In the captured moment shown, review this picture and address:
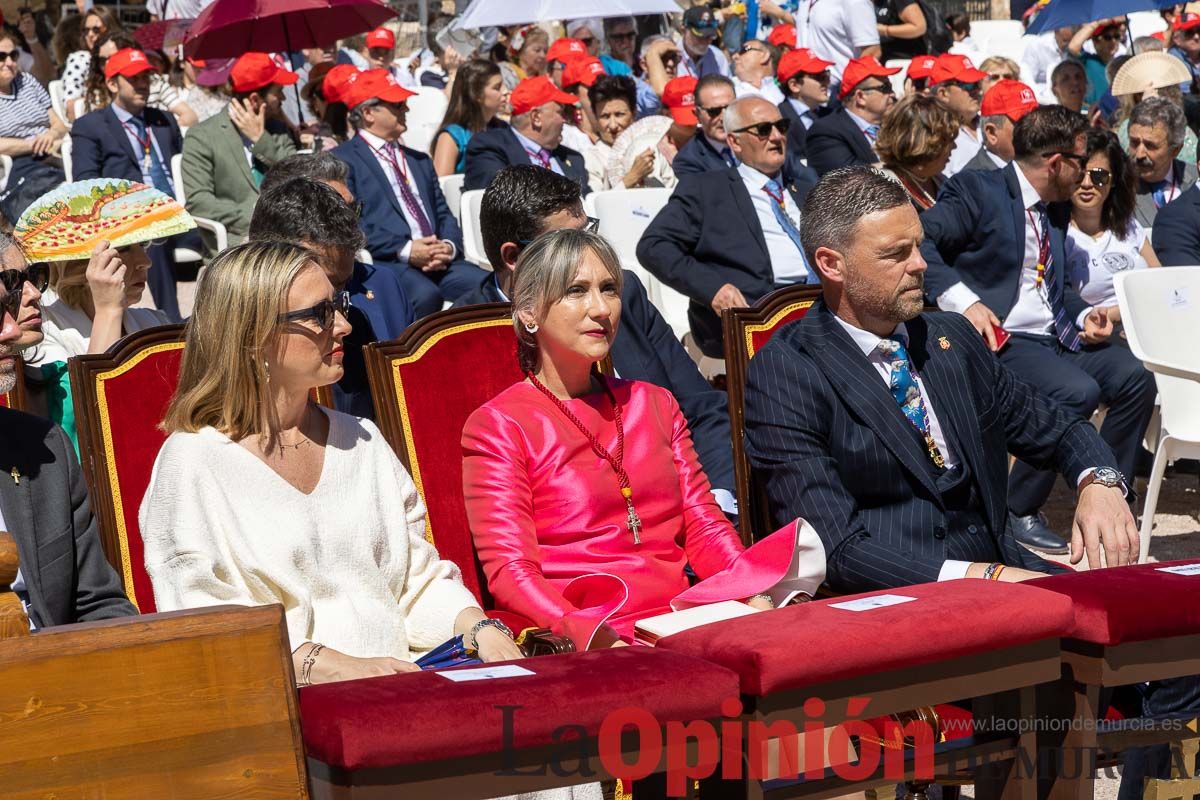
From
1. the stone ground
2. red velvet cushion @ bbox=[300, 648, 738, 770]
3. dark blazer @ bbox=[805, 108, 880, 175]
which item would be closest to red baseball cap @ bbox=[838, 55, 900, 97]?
dark blazer @ bbox=[805, 108, 880, 175]

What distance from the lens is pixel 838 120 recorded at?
9094 millimetres

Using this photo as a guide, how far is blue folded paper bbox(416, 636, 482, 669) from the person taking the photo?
9.47 feet

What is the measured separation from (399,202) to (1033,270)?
325cm

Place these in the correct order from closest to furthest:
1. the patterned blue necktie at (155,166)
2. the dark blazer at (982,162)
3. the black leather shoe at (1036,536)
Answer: the black leather shoe at (1036,536) < the dark blazer at (982,162) < the patterned blue necktie at (155,166)

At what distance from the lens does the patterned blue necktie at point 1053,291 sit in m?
5.95

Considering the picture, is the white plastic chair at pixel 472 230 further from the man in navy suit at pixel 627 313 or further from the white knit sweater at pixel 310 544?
the white knit sweater at pixel 310 544

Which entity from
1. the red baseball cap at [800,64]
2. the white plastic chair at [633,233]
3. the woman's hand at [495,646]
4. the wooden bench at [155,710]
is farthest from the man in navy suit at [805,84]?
the wooden bench at [155,710]

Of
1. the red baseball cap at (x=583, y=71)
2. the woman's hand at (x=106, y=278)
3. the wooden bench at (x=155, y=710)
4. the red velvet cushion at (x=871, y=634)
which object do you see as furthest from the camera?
the red baseball cap at (x=583, y=71)

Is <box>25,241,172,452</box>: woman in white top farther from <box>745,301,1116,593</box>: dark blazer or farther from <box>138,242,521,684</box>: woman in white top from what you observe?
<box>745,301,1116,593</box>: dark blazer

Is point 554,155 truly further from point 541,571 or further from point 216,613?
point 216,613

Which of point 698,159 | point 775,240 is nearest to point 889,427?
point 775,240

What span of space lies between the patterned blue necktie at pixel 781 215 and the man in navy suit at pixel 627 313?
7.26ft

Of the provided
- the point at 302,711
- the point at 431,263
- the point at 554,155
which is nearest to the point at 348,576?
the point at 302,711

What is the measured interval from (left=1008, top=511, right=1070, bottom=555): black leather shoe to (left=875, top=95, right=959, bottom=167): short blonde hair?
190cm
